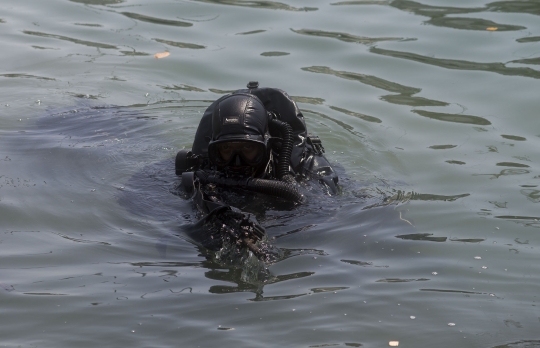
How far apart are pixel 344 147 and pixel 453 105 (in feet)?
5.09

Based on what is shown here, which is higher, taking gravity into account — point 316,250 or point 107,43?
point 107,43

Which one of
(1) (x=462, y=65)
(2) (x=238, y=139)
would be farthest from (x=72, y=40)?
(2) (x=238, y=139)

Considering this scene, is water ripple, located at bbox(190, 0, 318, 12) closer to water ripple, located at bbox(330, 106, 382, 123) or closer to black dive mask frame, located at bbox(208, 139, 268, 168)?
water ripple, located at bbox(330, 106, 382, 123)

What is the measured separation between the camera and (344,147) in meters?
8.23

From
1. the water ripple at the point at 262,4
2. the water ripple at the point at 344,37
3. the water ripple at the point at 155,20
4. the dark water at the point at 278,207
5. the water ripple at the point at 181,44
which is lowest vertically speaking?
the dark water at the point at 278,207

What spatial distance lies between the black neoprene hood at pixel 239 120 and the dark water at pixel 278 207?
59 centimetres

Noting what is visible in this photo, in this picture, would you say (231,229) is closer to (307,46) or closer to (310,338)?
A: (310,338)

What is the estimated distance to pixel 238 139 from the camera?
5.88 metres

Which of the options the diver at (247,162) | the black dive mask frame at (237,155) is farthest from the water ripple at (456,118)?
the black dive mask frame at (237,155)

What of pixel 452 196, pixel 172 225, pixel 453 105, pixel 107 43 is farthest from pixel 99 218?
pixel 107 43

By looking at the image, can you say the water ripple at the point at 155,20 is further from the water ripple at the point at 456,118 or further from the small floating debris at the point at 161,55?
the water ripple at the point at 456,118

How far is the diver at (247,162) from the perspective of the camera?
218 inches

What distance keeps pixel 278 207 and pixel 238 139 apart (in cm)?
62

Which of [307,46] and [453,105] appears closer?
[453,105]
